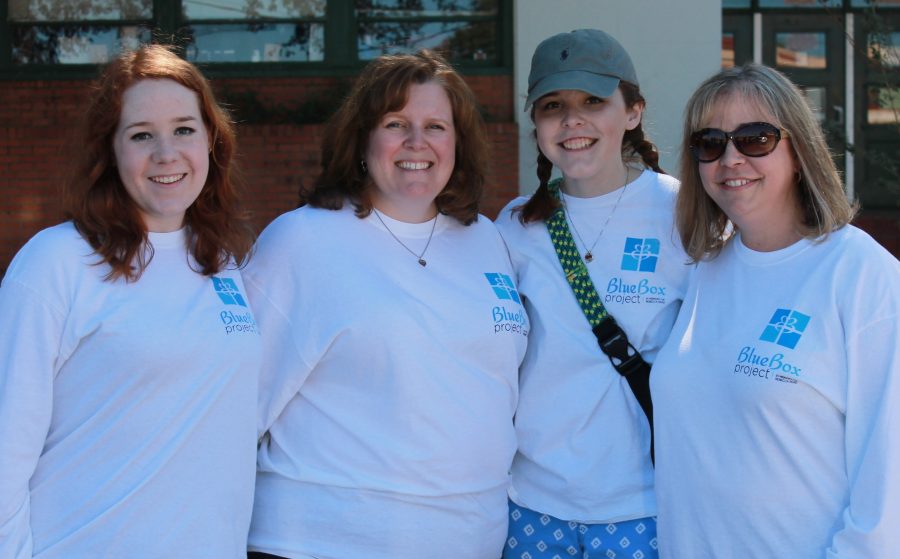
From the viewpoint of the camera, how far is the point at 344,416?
294 centimetres

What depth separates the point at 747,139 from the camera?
2740 mm

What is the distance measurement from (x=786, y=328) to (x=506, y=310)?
954mm

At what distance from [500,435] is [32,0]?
7.74 meters

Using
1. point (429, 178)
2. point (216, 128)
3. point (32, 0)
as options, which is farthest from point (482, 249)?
point (32, 0)

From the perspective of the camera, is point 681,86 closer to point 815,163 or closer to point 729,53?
point 729,53

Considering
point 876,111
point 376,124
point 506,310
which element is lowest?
point 506,310


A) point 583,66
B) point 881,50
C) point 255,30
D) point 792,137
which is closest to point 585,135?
point 583,66

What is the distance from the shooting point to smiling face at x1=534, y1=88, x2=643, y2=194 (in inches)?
134

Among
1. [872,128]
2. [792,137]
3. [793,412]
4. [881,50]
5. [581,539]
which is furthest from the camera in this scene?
[872,128]

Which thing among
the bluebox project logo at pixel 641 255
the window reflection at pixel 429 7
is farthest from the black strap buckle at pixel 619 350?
the window reflection at pixel 429 7

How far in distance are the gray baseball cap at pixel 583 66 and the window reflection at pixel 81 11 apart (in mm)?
6483

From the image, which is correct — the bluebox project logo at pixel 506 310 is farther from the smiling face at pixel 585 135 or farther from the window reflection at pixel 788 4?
the window reflection at pixel 788 4

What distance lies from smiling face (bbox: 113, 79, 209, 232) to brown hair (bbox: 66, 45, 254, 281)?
3 cm

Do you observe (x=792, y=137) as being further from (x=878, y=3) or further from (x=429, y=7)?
(x=878, y=3)
